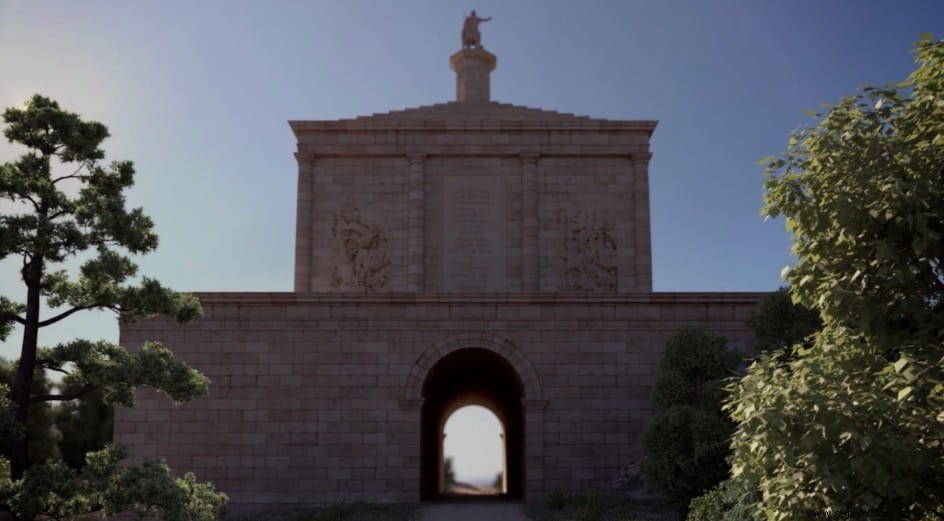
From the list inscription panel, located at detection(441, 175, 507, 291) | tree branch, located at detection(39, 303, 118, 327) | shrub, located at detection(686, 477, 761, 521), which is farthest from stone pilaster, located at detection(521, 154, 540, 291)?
tree branch, located at detection(39, 303, 118, 327)

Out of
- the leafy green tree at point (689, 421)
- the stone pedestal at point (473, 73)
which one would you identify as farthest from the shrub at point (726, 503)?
the stone pedestal at point (473, 73)

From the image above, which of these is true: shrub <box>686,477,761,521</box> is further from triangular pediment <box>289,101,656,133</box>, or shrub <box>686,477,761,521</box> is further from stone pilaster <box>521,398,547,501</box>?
triangular pediment <box>289,101,656,133</box>

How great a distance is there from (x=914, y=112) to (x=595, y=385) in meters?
14.5

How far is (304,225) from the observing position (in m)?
32.4

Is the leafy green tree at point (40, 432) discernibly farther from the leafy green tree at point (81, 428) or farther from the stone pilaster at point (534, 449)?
the stone pilaster at point (534, 449)

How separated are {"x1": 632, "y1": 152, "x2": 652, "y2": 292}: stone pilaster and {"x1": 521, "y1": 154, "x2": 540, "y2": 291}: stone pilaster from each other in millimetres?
3292

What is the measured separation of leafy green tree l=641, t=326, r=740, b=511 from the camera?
20031mm

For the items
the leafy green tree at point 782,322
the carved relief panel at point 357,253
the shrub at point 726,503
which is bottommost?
the shrub at point 726,503

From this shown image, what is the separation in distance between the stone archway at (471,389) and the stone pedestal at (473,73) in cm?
1051

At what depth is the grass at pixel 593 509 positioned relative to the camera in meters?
20.1

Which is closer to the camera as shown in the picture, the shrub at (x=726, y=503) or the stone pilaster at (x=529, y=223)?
the shrub at (x=726, y=503)

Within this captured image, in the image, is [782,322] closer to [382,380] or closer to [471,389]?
[382,380]

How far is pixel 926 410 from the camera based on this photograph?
31.8ft

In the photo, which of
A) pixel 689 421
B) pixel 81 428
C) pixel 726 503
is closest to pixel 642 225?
pixel 689 421
